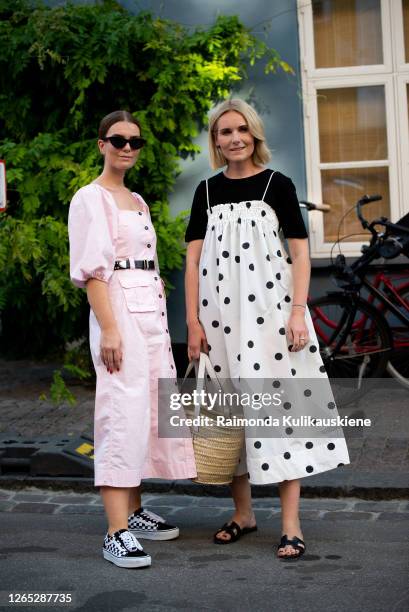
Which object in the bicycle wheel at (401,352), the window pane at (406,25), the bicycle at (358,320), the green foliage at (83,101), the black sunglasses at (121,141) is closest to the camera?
the black sunglasses at (121,141)

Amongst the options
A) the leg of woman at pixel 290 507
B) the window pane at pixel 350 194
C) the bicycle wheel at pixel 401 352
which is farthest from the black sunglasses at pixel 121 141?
the window pane at pixel 350 194

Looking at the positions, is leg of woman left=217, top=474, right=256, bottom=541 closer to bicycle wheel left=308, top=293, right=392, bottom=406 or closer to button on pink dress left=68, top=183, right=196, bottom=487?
button on pink dress left=68, top=183, right=196, bottom=487

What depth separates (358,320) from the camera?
25.7ft

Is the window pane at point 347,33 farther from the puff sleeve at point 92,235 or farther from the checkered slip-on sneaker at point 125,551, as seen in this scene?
the checkered slip-on sneaker at point 125,551

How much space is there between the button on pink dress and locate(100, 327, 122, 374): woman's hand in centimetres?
4

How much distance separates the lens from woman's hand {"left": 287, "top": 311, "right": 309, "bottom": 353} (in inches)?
Result: 191

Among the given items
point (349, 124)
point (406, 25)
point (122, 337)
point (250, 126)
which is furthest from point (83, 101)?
point (122, 337)

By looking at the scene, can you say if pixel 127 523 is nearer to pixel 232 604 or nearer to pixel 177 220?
pixel 232 604

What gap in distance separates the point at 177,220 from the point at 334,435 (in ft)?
14.2

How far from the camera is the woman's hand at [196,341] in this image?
498cm

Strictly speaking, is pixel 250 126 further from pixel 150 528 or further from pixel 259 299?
pixel 150 528

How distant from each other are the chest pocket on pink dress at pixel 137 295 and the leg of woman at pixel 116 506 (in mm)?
777

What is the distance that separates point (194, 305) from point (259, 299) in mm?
324

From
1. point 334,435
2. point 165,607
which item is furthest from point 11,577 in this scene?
point 334,435
